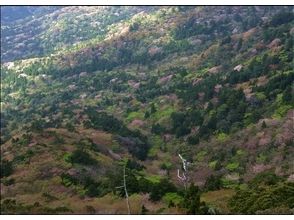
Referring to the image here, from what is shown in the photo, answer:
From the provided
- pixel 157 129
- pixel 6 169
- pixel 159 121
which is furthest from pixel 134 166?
pixel 159 121

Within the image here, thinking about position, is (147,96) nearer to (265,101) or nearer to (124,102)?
(124,102)

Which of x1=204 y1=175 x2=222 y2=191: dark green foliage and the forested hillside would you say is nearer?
the forested hillside

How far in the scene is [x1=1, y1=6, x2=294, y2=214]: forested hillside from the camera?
655 inches

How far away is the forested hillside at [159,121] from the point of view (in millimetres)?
16625

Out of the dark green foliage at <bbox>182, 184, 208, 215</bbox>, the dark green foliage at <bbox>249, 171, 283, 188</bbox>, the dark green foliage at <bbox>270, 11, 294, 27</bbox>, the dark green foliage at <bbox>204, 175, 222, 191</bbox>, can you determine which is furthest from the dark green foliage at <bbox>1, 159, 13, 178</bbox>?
the dark green foliage at <bbox>270, 11, 294, 27</bbox>

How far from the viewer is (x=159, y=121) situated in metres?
34.4

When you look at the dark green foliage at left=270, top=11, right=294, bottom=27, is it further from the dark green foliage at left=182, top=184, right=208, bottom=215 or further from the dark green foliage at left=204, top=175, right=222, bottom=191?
the dark green foliage at left=182, top=184, right=208, bottom=215

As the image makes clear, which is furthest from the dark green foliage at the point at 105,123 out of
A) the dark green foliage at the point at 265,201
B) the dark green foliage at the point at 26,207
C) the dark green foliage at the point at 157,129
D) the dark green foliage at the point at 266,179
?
the dark green foliage at the point at 265,201

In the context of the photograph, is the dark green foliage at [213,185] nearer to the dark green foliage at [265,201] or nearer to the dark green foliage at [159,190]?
the dark green foliage at [159,190]

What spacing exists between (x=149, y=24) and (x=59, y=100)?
2672 cm

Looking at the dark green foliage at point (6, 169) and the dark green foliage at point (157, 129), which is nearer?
the dark green foliage at point (6, 169)

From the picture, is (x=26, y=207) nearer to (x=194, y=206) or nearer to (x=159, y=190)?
(x=159, y=190)

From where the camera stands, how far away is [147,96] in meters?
43.6
